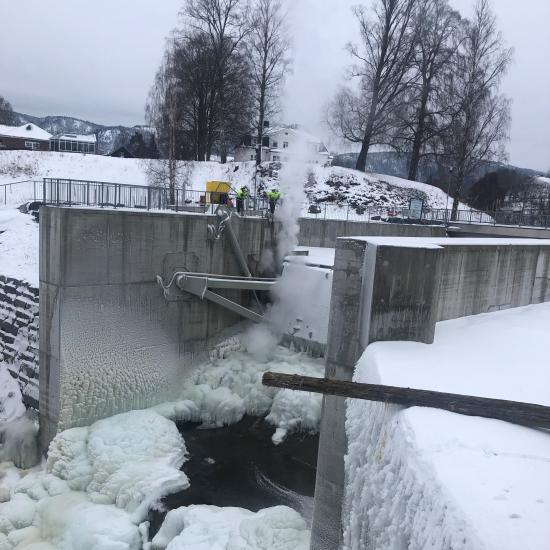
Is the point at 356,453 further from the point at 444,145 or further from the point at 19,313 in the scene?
the point at 444,145

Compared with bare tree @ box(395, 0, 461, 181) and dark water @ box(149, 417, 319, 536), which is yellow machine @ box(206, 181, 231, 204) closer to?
dark water @ box(149, 417, 319, 536)

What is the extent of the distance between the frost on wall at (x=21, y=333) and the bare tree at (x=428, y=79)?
834 inches

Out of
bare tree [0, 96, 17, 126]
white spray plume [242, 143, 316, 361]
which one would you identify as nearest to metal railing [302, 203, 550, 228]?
white spray plume [242, 143, 316, 361]

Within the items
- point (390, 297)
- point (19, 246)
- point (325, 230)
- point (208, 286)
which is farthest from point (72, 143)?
point (390, 297)

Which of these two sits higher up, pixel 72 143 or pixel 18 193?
pixel 72 143

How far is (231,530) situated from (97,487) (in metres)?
3.34

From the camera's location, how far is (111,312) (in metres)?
12.3

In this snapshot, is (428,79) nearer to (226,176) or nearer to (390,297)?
(226,176)

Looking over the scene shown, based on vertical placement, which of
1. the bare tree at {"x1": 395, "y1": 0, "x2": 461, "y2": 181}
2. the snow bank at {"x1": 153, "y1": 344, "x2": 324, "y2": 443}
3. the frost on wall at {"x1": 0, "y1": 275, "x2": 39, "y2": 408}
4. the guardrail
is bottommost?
the snow bank at {"x1": 153, "y1": 344, "x2": 324, "y2": 443}

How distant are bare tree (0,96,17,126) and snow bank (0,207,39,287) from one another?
252 feet

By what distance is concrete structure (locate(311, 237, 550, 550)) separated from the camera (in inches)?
264

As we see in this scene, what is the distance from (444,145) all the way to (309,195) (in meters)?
12.0

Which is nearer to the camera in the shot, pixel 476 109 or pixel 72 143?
pixel 476 109

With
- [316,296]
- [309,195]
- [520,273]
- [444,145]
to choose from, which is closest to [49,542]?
[316,296]
